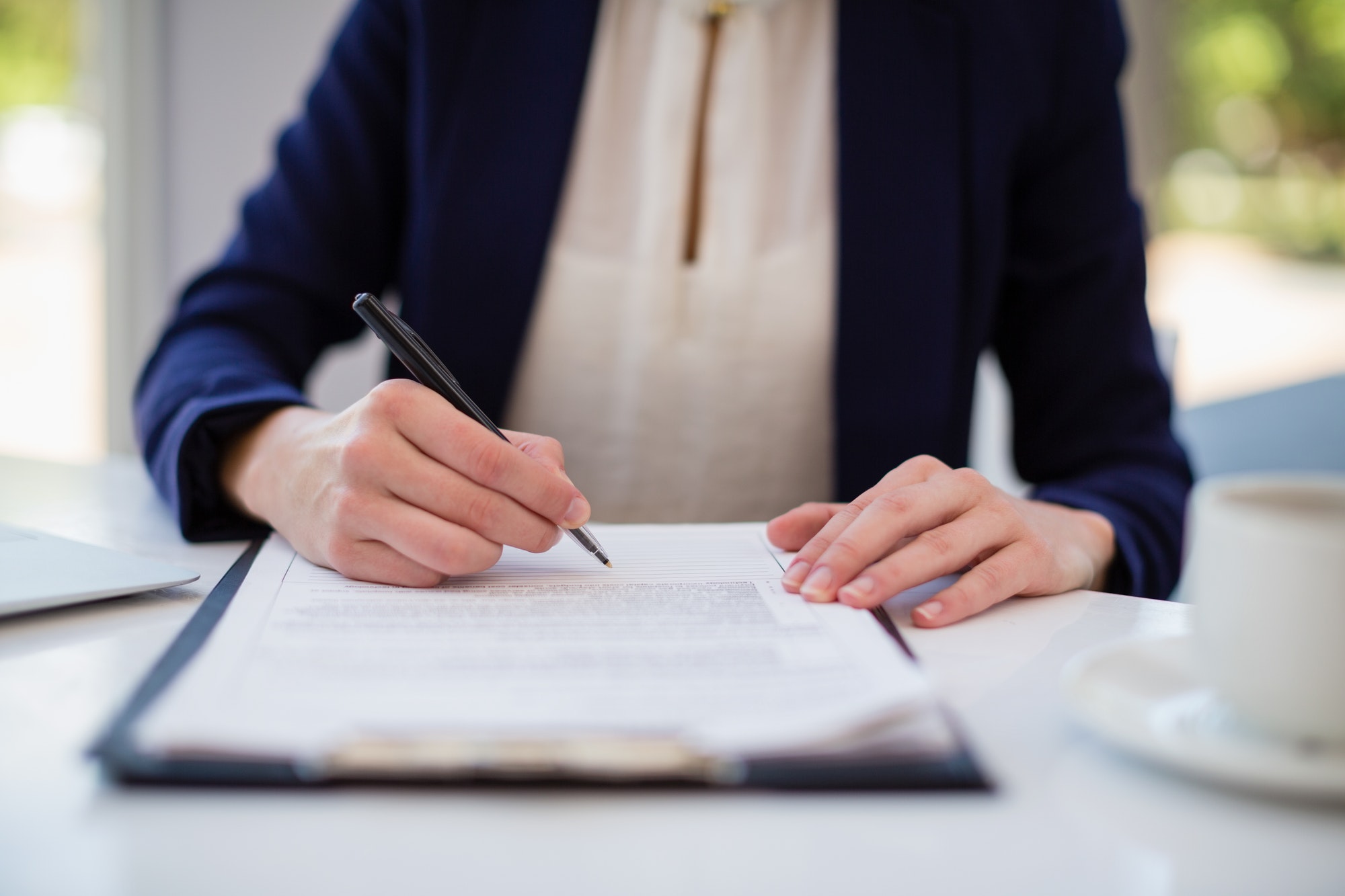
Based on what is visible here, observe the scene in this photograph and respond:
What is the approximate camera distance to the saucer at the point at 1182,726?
0.38 metres

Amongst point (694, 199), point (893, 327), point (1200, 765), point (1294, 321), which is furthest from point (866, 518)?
point (1294, 321)

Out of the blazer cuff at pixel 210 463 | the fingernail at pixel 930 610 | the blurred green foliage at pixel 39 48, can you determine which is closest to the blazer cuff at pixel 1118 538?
the fingernail at pixel 930 610

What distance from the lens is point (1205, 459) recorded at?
50.2 inches

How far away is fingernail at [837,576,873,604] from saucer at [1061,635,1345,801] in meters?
0.12

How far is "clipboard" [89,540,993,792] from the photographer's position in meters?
0.38

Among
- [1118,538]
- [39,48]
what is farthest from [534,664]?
[39,48]

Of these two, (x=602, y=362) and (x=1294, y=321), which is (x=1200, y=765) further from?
(x=1294, y=321)

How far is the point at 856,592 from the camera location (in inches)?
22.5

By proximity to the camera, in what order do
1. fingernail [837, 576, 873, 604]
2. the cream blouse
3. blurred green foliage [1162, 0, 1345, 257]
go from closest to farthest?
fingernail [837, 576, 873, 604]
the cream blouse
blurred green foliage [1162, 0, 1345, 257]

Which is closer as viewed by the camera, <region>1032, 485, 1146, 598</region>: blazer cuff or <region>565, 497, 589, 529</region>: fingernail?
<region>565, 497, 589, 529</region>: fingernail

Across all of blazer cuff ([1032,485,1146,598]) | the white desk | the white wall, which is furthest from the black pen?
the white wall

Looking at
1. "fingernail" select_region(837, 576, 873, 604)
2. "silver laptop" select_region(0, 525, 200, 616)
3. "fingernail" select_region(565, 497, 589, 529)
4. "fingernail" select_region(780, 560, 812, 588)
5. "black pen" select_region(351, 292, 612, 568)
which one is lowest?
"silver laptop" select_region(0, 525, 200, 616)

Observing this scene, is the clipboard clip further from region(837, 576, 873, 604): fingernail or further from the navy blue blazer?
the navy blue blazer

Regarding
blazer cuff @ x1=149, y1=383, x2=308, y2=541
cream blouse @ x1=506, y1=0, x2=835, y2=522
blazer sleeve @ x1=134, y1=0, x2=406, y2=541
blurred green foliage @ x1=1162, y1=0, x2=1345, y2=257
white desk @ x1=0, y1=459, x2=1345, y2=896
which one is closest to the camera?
white desk @ x1=0, y1=459, x2=1345, y2=896
